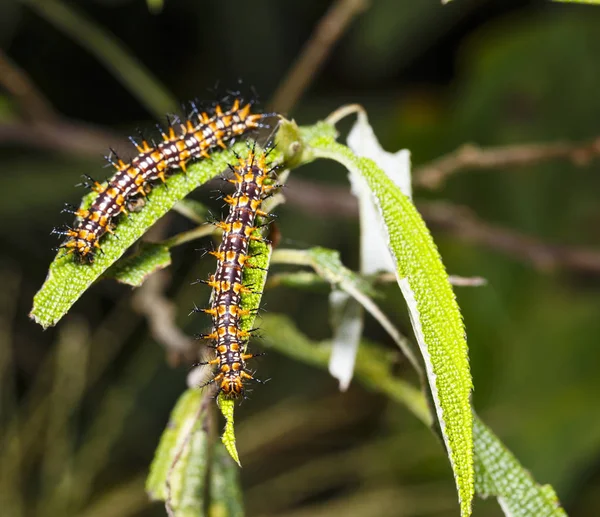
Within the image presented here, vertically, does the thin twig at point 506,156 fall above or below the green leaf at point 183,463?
above

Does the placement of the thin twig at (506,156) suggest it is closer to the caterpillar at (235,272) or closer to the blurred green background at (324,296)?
the blurred green background at (324,296)

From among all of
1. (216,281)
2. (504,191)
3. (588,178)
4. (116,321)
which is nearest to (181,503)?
(216,281)

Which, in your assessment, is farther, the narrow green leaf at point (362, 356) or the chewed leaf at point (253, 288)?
the narrow green leaf at point (362, 356)

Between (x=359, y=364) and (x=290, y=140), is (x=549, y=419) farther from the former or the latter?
(x=290, y=140)

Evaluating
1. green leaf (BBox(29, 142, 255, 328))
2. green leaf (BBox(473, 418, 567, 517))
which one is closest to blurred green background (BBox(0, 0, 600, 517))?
green leaf (BBox(29, 142, 255, 328))

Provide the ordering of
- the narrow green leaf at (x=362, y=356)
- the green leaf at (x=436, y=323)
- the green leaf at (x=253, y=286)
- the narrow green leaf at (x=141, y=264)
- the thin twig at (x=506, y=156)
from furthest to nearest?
1. the thin twig at (x=506, y=156)
2. the narrow green leaf at (x=362, y=356)
3. the narrow green leaf at (x=141, y=264)
4. the green leaf at (x=253, y=286)
5. the green leaf at (x=436, y=323)

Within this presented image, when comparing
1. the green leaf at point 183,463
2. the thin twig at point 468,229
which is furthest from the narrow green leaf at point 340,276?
the thin twig at point 468,229

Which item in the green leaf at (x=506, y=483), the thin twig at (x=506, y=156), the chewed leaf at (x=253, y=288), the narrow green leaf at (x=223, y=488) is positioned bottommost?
the green leaf at (x=506, y=483)
